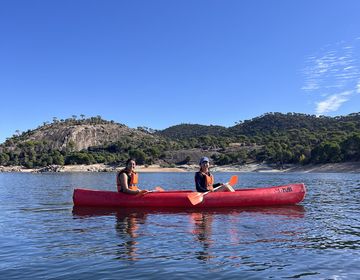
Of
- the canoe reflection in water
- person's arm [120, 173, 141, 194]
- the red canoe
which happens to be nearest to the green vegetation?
the red canoe

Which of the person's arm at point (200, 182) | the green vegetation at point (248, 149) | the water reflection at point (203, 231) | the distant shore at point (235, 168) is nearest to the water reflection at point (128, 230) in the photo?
the water reflection at point (203, 231)

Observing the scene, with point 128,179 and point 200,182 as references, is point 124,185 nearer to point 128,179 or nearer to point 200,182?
point 128,179

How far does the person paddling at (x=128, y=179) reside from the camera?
752 inches

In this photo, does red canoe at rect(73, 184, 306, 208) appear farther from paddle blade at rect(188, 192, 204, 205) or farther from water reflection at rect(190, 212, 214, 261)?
water reflection at rect(190, 212, 214, 261)

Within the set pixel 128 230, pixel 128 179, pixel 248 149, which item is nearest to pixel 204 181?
pixel 128 179

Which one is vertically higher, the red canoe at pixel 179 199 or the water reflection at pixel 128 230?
the red canoe at pixel 179 199

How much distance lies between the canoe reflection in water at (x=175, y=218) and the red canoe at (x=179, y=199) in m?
0.29

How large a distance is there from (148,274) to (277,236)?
17.0ft

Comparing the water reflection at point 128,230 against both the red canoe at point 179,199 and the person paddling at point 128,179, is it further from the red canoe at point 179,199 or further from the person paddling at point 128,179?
the person paddling at point 128,179

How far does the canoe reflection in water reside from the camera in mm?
10950

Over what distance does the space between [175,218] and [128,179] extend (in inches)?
165

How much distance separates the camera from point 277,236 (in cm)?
1235

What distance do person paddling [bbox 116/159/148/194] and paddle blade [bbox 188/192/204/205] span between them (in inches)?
84.8

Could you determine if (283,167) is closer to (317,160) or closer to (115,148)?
(317,160)
